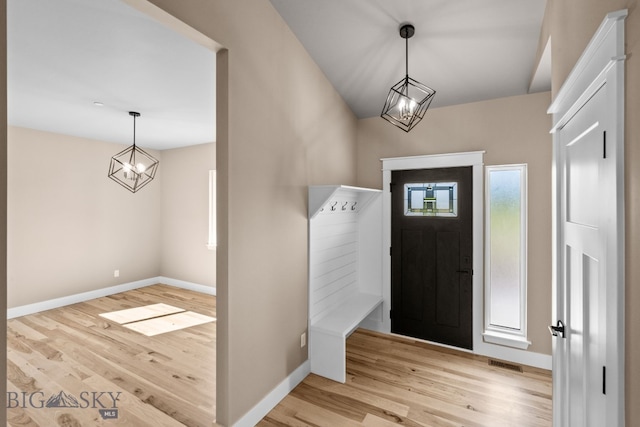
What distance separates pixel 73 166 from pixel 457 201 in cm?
548

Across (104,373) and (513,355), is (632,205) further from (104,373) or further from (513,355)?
(104,373)

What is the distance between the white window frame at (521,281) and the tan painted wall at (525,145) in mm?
45

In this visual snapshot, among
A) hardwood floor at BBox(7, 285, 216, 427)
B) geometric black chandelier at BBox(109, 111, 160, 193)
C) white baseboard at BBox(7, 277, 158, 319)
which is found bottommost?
hardwood floor at BBox(7, 285, 216, 427)

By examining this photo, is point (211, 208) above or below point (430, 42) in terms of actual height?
below

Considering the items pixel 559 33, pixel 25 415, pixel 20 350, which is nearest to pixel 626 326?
pixel 559 33

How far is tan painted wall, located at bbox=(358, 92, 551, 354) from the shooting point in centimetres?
294

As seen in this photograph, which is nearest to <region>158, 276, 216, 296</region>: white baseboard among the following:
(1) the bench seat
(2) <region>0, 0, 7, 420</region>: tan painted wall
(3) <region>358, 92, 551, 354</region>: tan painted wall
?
(1) the bench seat

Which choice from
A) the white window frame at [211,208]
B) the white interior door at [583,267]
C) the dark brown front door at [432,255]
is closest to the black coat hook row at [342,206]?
the dark brown front door at [432,255]

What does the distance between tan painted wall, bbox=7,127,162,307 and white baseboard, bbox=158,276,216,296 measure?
1.41 ft

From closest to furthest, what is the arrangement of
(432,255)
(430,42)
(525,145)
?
(430,42), (525,145), (432,255)

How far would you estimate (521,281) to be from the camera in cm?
306

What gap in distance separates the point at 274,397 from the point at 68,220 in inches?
173

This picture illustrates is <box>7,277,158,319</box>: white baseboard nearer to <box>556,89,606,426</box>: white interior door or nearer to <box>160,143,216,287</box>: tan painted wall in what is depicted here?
<box>160,143,216,287</box>: tan painted wall

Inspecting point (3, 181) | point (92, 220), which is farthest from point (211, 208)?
point (3, 181)
